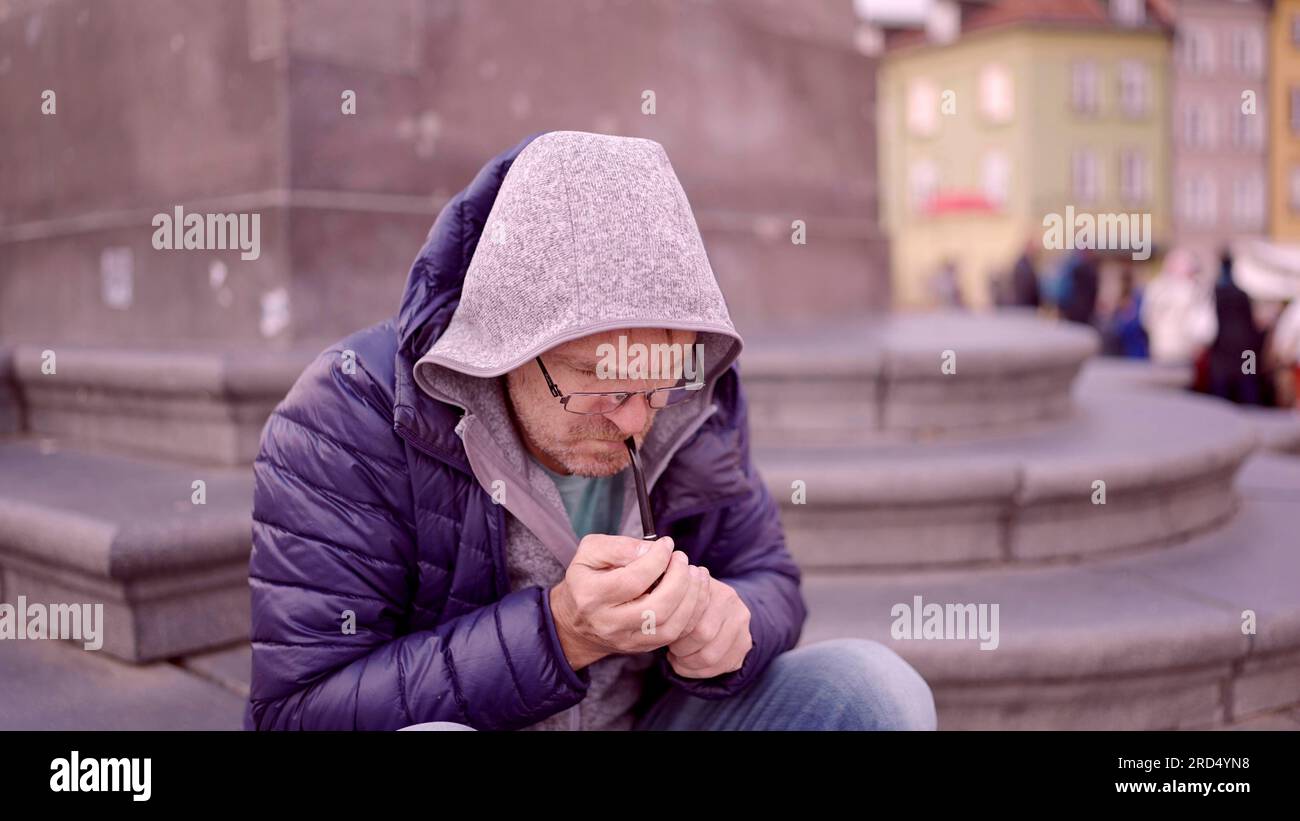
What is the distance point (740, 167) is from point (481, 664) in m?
3.91

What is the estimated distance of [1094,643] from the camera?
98.3 inches

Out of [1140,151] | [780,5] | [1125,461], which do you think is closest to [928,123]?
[1140,151]

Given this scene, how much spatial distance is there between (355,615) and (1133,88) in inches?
1448

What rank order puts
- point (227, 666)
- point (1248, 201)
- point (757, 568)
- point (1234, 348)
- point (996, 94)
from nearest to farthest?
point (757, 568) → point (227, 666) → point (1234, 348) → point (996, 94) → point (1248, 201)

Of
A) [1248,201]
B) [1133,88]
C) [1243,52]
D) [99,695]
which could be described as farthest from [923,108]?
[99,695]

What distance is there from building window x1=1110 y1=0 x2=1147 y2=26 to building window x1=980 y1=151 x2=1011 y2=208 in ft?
19.1

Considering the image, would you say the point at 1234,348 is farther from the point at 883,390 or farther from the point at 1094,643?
the point at 1094,643

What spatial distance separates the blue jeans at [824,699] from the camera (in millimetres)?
1560

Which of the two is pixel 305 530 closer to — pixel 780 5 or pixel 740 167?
pixel 740 167

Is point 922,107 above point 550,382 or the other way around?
above

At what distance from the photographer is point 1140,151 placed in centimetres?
3394

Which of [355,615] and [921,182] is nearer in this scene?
[355,615]
